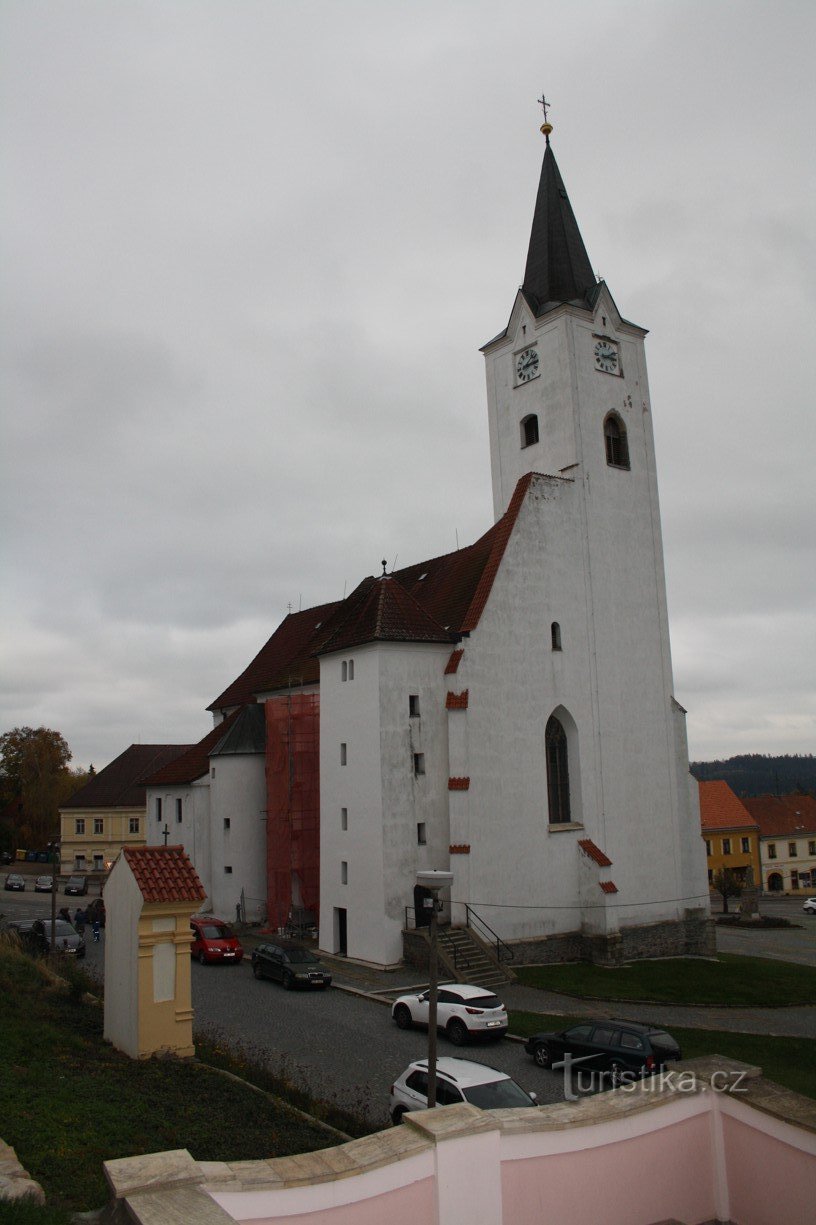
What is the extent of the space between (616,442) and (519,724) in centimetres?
1296

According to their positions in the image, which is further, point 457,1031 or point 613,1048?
point 457,1031

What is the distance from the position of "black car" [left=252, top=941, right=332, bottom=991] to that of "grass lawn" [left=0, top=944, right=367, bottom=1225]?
352 inches

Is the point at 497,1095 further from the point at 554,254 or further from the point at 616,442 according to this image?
the point at 554,254

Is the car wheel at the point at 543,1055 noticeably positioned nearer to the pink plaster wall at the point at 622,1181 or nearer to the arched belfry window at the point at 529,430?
the pink plaster wall at the point at 622,1181

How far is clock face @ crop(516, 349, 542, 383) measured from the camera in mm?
37062

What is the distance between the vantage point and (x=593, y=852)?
3216 centimetres

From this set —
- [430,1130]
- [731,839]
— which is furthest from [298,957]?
A: [731,839]

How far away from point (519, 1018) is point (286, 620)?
93.6ft

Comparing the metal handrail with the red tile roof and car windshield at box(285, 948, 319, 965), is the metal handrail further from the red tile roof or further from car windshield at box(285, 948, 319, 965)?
car windshield at box(285, 948, 319, 965)

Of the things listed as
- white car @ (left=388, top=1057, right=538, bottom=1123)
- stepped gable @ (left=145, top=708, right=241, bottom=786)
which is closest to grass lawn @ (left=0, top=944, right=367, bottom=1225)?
white car @ (left=388, top=1057, right=538, bottom=1123)

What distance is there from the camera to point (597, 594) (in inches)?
1378

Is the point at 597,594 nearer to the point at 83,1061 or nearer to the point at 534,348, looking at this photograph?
the point at 534,348

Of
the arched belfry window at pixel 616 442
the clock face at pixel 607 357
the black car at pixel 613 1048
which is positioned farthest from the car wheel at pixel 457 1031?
the clock face at pixel 607 357

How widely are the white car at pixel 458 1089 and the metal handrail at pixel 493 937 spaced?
15003mm
